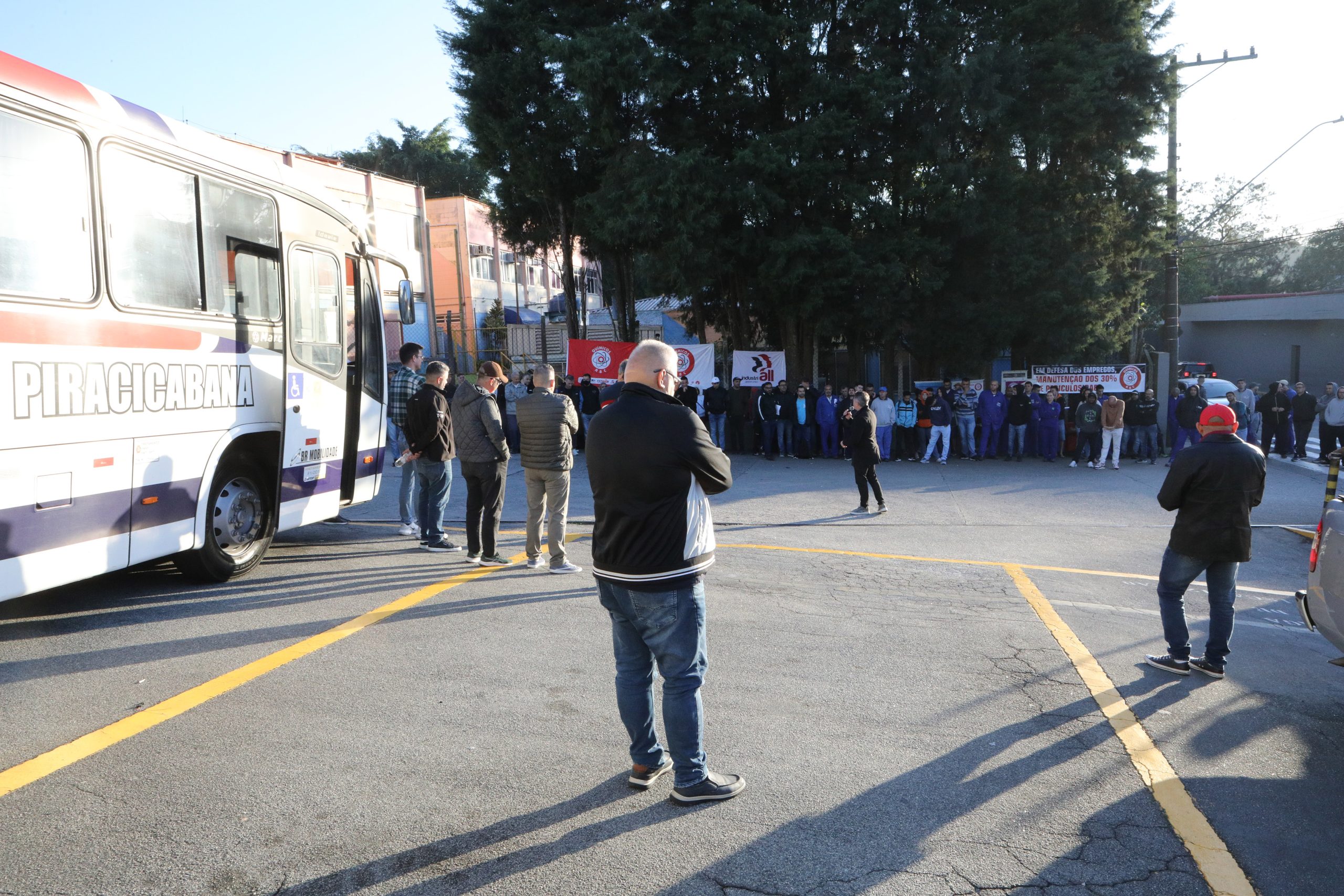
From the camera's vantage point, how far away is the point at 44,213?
18.0ft

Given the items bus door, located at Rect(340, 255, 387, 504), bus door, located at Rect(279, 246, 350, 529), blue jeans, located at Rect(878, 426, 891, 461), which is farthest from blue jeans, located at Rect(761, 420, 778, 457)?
bus door, located at Rect(279, 246, 350, 529)

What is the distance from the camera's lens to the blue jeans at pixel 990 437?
744 inches

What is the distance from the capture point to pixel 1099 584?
26.8 ft

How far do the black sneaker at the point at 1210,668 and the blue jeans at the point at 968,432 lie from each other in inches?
532

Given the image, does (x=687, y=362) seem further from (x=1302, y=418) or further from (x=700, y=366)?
(x=1302, y=418)

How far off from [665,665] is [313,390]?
5568 mm

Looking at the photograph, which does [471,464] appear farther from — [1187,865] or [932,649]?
[1187,865]

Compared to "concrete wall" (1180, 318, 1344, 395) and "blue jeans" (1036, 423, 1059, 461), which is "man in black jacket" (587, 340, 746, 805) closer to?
"blue jeans" (1036, 423, 1059, 461)

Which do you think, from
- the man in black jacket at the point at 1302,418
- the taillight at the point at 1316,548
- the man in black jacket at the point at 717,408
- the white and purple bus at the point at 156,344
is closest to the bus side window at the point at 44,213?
the white and purple bus at the point at 156,344

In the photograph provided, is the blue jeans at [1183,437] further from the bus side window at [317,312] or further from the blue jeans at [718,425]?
the bus side window at [317,312]

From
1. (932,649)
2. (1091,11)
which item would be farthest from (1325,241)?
(932,649)

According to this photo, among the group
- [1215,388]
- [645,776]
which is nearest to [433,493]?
[645,776]

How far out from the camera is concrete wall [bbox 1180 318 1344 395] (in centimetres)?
3975

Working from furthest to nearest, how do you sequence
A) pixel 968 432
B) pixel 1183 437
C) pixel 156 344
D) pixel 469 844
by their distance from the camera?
pixel 968 432, pixel 1183 437, pixel 156 344, pixel 469 844
